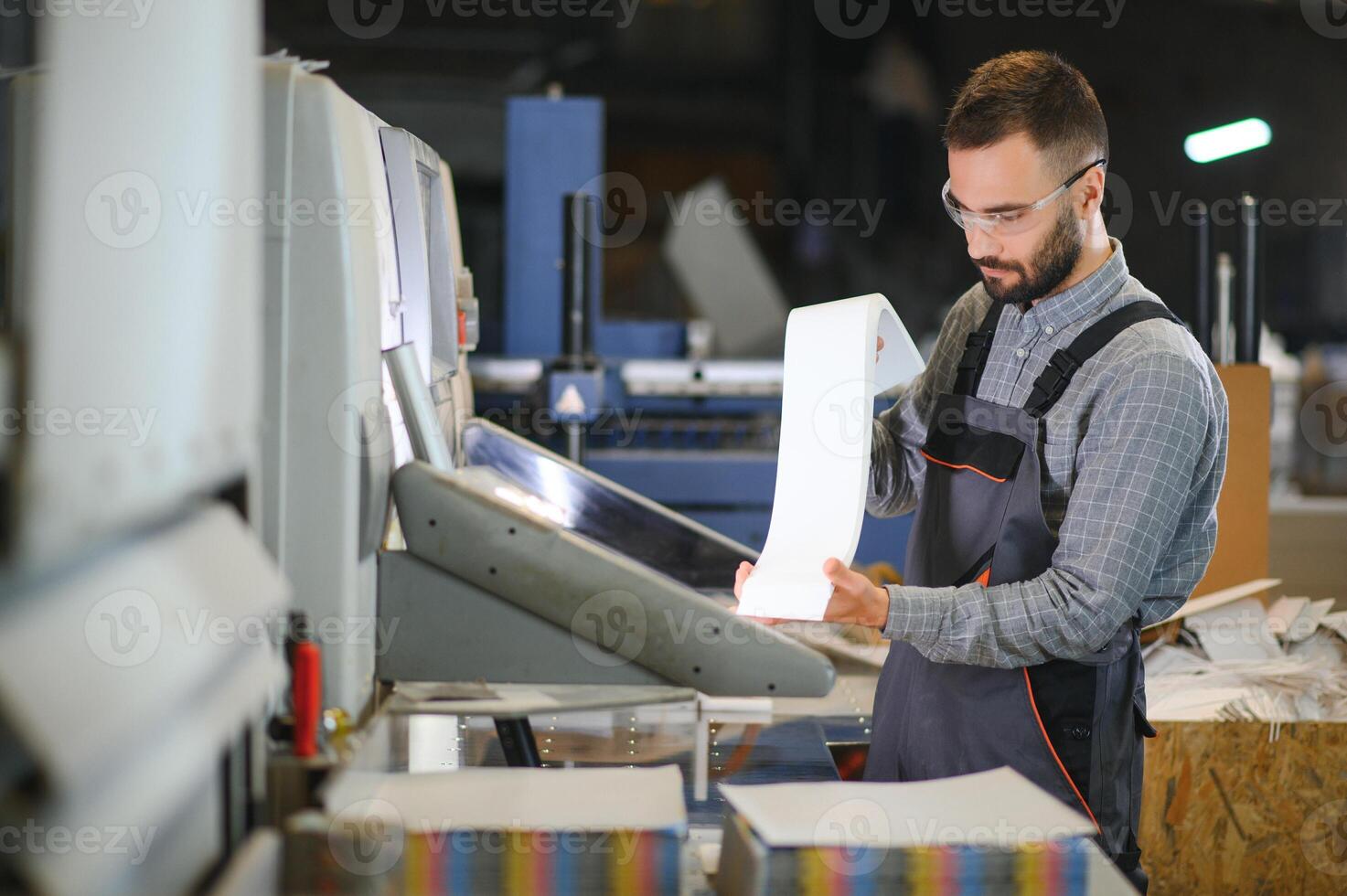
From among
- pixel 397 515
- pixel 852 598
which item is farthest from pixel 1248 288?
pixel 397 515

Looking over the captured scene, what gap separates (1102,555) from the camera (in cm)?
146

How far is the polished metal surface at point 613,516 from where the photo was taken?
197 centimetres

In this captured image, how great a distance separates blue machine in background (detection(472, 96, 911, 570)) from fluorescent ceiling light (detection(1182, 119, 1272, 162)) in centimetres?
158

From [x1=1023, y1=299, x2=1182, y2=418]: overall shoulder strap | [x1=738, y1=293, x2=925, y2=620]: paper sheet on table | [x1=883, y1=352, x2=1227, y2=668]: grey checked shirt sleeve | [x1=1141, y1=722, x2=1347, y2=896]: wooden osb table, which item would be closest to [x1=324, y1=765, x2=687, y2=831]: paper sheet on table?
[x1=738, y1=293, x2=925, y2=620]: paper sheet on table

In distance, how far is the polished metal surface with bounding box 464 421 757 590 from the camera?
1.97 meters

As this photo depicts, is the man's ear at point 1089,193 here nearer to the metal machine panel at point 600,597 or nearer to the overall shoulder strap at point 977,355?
the overall shoulder strap at point 977,355

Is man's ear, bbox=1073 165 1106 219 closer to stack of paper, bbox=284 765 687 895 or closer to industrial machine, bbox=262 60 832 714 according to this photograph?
industrial machine, bbox=262 60 832 714

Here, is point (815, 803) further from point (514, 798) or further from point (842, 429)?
point (842, 429)

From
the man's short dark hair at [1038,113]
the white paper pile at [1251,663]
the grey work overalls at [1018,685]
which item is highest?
the man's short dark hair at [1038,113]

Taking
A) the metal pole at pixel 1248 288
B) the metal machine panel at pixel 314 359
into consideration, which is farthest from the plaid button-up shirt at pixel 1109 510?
the metal pole at pixel 1248 288

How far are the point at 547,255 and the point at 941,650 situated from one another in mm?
3377

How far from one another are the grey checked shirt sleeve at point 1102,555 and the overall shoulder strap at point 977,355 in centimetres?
29

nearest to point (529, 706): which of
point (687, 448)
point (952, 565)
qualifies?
point (952, 565)

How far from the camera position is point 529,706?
1.29m
